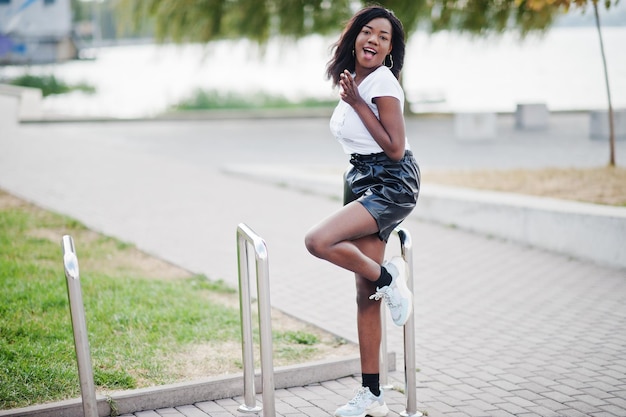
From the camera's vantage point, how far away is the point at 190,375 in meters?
5.02

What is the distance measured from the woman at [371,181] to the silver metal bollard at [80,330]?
43.4 inches

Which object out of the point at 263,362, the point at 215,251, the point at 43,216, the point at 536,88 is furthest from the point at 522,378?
the point at 536,88

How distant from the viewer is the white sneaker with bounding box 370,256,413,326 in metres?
4.19

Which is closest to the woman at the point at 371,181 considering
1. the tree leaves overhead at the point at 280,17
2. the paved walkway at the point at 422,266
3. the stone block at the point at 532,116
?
the paved walkway at the point at 422,266

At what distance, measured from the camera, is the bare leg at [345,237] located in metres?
4.09

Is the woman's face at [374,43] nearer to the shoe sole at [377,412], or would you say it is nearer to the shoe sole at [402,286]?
the shoe sole at [402,286]

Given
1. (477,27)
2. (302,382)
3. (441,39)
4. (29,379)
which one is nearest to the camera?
(29,379)

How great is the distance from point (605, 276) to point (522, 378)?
301cm

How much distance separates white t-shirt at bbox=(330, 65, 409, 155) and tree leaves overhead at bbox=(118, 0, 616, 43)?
1605 cm

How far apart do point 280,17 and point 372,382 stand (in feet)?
57.2

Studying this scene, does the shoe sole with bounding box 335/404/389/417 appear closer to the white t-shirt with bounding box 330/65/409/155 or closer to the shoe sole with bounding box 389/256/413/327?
the shoe sole with bounding box 389/256/413/327

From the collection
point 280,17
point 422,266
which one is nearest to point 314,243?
point 422,266

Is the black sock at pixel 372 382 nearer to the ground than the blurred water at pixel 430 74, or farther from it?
nearer to the ground

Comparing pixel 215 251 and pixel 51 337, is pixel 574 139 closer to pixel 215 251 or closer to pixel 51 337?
pixel 215 251
